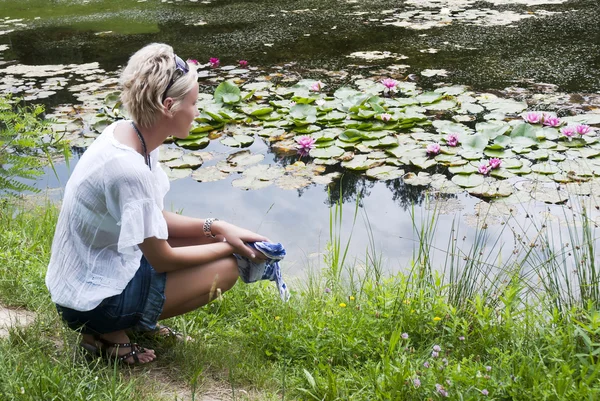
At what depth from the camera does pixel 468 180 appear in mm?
3617

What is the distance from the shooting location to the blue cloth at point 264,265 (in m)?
2.10

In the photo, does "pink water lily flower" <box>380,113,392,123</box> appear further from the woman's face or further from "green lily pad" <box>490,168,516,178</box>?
the woman's face

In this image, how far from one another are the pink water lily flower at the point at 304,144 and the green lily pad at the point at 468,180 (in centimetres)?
101

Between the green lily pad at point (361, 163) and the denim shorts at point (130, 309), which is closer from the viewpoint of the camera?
the denim shorts at point (130, 309)

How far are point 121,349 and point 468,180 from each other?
7.66 ft

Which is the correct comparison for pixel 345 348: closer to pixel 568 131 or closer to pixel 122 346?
pixel 122 346

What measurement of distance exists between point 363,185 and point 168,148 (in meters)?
1.53

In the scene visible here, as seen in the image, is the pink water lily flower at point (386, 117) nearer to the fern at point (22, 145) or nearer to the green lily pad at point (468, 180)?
the green lily pad at point (468, 180)

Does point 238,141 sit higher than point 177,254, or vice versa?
point 177,254

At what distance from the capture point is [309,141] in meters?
4.14

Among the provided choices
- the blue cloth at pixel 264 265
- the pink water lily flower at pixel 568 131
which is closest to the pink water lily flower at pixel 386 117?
the pink water lily flower at pixel 568 131

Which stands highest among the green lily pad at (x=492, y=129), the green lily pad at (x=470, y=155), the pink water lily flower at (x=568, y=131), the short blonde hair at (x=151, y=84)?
the short blonde hair at (x=151, y=84)

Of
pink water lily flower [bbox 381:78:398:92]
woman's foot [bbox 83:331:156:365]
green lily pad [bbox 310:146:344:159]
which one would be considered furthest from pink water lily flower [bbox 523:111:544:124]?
woman's foot [bbox 83:331:156:365]

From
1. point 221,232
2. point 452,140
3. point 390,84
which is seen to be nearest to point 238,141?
point 390,84
